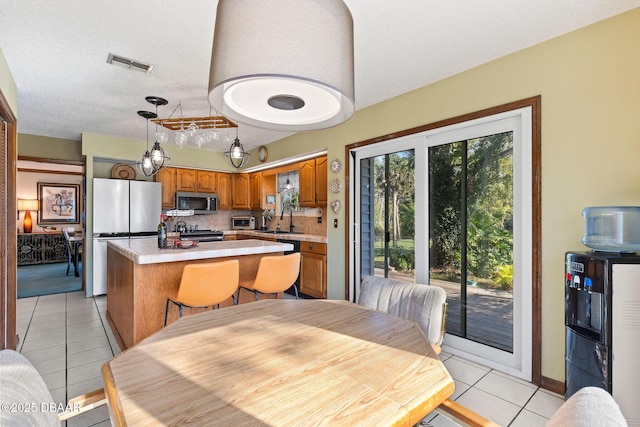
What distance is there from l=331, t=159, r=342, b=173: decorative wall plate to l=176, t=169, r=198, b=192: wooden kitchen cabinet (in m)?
3.19

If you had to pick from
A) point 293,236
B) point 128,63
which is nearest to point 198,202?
point 293,236

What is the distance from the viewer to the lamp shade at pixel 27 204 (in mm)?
7843

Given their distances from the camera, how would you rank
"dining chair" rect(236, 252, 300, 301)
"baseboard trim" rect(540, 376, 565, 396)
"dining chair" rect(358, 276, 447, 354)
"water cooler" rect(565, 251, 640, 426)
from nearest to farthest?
1. "water cooler" rect(565, 251, 640, 426)
2. "dining chair" rect(358, 276, 447, 354)
3. "baseboard trim" rect(540, 376, 565, 396)
4. "dining chair" rect(236, 252, 300, 301)

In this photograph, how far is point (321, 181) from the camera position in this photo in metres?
4.55

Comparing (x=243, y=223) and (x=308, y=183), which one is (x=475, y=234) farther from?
(x=243, y=223)

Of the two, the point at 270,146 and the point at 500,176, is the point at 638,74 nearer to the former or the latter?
the point at 500,176

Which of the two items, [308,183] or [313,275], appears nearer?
[313,275]

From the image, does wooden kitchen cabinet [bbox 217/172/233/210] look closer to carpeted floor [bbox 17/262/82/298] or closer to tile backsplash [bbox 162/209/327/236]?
tile backsplash [bbox 162/209/327/236]

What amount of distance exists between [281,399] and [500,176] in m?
2.50

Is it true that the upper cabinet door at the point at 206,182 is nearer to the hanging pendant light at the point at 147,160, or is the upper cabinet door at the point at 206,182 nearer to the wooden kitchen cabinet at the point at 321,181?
the hanging pendant light at the point at 147,160

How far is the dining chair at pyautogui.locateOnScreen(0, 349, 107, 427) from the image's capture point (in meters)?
0.70

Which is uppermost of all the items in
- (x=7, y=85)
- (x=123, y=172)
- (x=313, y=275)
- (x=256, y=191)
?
(x=7, y=85)

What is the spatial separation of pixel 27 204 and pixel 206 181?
218 inches

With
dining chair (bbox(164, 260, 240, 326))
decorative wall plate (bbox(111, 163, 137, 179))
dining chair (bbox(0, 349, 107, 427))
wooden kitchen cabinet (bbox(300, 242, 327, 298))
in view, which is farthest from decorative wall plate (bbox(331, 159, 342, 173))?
decorative wall plate (bbox(111, 163, 137, 179))
